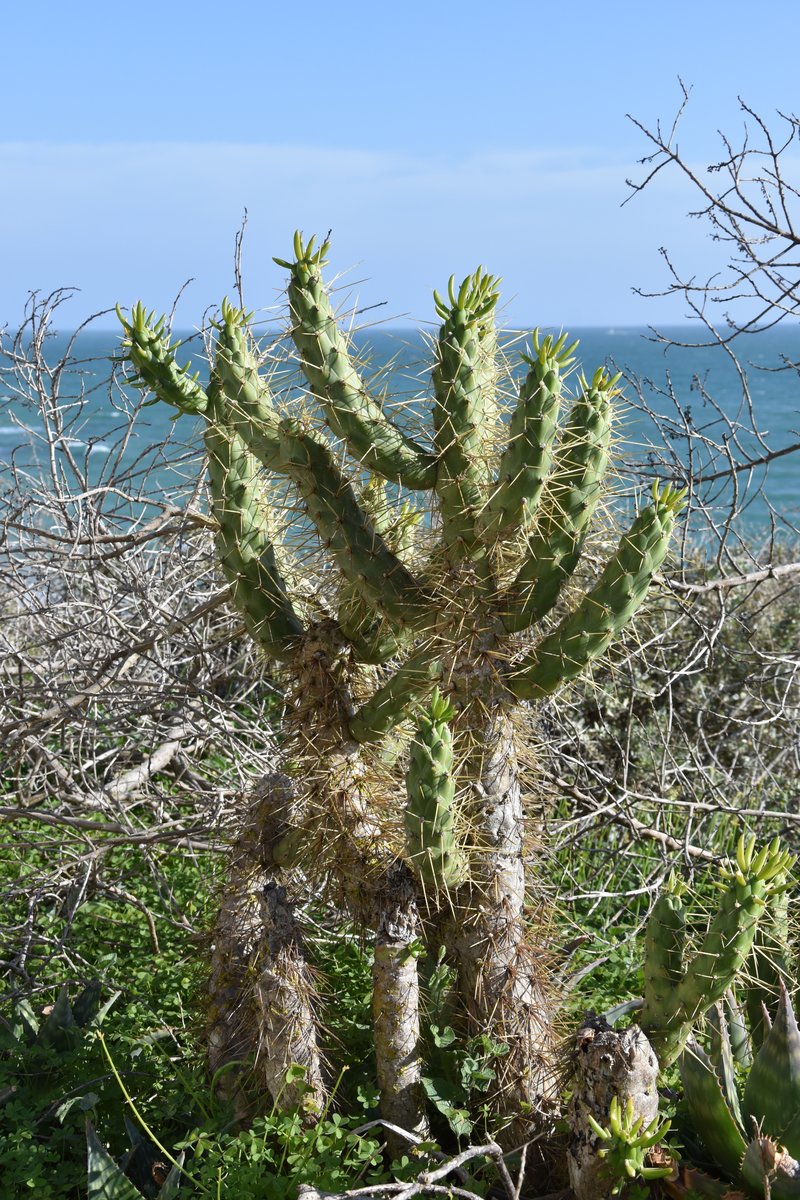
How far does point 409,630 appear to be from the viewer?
2.90 m

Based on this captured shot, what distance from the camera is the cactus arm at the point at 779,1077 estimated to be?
8.13 feet

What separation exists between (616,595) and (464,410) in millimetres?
554

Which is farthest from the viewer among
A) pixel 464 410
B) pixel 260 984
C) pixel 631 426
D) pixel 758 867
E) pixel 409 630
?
pixel 631 426

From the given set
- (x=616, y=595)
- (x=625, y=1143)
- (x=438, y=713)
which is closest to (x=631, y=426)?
(x=616, y=595)

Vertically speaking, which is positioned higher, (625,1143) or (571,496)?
(571,496)

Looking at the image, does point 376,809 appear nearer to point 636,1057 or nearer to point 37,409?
point 636,1057

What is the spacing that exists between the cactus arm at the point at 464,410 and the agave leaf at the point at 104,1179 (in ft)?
5.23

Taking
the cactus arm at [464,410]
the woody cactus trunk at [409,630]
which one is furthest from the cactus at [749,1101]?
the cactus arm at [464,410]

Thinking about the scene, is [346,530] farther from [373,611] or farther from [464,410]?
[464,410]

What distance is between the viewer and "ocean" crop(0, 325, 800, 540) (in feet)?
10.3

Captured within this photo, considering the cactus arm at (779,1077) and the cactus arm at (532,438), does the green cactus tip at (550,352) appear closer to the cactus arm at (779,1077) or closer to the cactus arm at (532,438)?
the cactus arm at (532,438)

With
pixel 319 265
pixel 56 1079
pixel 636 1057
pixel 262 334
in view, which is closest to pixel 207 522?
pixel 262 334

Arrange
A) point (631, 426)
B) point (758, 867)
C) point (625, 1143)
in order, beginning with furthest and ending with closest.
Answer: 1. point (631, 426)
2. point (758, 867)
3. point (625, 1143)

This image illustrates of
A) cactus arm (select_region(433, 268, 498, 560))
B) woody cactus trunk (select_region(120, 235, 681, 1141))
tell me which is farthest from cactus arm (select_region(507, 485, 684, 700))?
cactus arm (select_region(433, 268, 498, 560))
